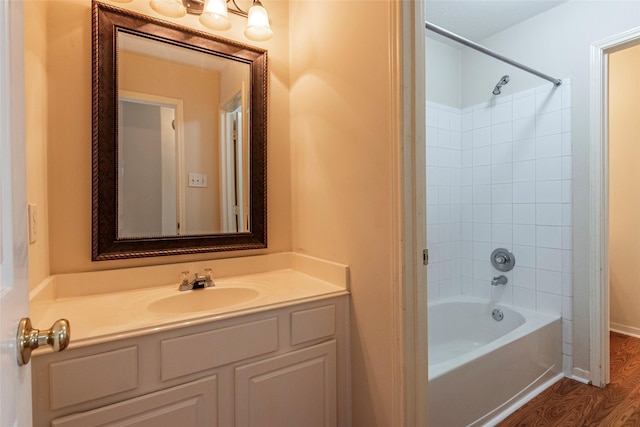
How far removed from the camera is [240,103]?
1687 mm

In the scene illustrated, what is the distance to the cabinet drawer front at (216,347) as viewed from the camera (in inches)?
40.4

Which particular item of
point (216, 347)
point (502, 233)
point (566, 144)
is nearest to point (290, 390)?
point (216, 347)

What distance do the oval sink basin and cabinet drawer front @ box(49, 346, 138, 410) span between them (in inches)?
13.0

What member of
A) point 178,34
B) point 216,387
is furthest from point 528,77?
point 216,387

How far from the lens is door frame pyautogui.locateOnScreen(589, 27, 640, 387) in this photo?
191 cm

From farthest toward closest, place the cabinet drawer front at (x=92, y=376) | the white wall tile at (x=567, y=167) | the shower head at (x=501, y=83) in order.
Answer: the shower head at (x=501, y=83) → the white wall tile at (x=567, y=167) → the cabinet drawer front at (x=92, y=376)

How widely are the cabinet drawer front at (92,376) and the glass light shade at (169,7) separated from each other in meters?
1.34

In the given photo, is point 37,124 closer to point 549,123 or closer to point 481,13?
point 481,13

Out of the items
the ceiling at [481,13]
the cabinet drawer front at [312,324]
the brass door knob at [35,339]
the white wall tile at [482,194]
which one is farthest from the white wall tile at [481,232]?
the brass door knob at [35,339]

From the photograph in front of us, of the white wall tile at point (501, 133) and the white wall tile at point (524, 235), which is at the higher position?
the white wall tile at point (501, 133)

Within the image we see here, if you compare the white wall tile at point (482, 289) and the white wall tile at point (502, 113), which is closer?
the white wall tile at point (502, 113)

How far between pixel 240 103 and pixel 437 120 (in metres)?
1.58

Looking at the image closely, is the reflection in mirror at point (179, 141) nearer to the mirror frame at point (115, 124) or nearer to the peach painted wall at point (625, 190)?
the mirror frame at point (115, 124)

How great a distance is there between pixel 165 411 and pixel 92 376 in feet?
0.82
